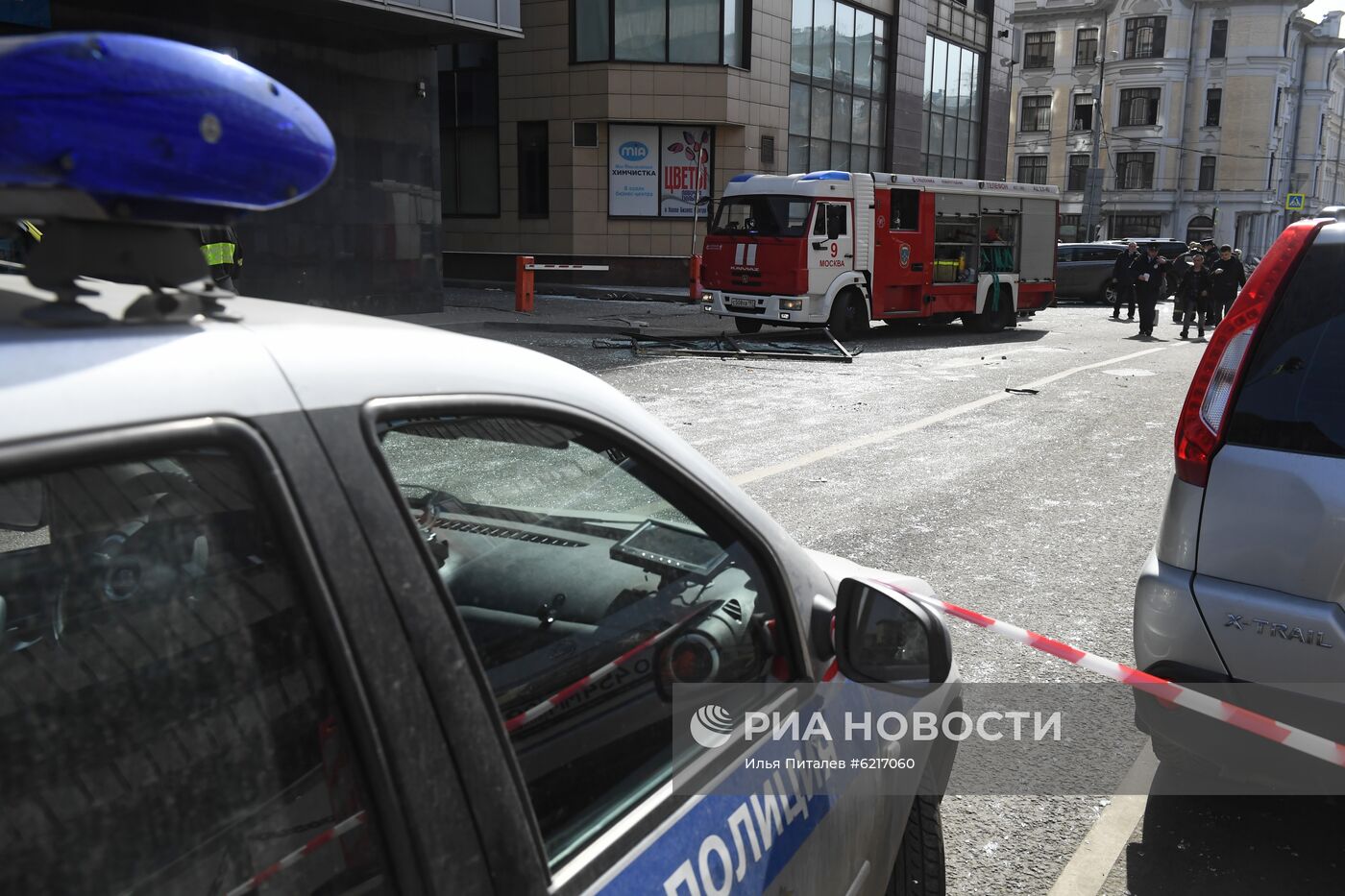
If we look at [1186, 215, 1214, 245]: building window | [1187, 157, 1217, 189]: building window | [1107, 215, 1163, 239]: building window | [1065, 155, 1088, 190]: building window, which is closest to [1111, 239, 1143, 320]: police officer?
[1107, 215, 1163, 239]: building window

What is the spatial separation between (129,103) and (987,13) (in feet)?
142

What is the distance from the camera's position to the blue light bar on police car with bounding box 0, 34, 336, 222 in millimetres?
1053

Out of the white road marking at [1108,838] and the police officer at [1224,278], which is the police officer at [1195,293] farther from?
the white road marking at [1108,838]

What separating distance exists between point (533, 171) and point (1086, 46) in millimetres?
55151

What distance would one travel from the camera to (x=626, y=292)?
26.8m

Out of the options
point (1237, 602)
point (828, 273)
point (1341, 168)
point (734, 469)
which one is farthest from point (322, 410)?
point (1341, 168)

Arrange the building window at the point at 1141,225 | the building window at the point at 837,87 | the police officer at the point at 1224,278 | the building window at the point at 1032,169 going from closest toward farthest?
the police officer at the point at 1224,278 < the building window at the point at 837,87 < the building window at the point at 1141,225 < the building window at the point at 1032,169

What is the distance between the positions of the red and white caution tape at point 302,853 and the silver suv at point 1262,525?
2.53 m

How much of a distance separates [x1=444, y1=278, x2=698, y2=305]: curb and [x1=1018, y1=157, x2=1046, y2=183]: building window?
53.6 metres

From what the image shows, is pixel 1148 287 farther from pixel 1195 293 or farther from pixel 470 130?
pixel 470 130

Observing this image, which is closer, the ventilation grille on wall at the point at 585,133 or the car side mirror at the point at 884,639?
the car side mirror at the point at 884,639

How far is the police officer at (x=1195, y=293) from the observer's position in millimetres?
21359

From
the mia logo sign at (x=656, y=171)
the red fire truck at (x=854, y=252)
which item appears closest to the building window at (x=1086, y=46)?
the mia logo sign at (x=656, y=171)

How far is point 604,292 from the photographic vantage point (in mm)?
26953
